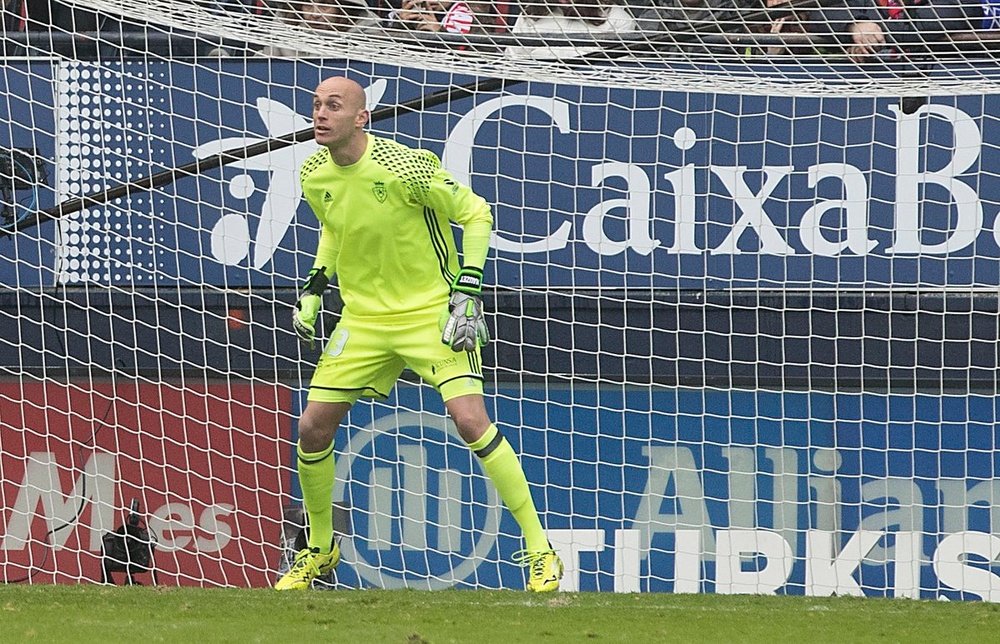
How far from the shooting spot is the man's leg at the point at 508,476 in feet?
17.8

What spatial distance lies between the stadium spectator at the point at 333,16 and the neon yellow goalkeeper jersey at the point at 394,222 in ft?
3.53

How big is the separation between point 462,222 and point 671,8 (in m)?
1.38

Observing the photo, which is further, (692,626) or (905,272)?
(905,272)

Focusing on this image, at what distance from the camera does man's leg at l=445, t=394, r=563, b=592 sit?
5.42 metres

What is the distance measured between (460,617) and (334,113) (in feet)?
5.68

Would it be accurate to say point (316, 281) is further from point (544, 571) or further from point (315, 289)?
point (544, 571)

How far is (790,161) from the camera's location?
306 inches

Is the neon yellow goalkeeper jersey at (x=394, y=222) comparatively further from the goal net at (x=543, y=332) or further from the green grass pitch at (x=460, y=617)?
→ the goal net at (x=543, y=332)

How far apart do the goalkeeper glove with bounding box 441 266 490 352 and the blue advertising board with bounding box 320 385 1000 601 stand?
2510 millimetres

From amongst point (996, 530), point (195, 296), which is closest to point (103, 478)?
point (195, 296)

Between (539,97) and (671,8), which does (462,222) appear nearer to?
(671,8)

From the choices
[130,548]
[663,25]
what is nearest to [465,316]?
[663,25]

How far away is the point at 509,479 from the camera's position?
18.0ft

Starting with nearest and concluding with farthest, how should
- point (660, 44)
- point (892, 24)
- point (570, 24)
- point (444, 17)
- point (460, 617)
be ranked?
point (460, 617)
point (660, 44)
point (892, 24)
point (570, 24)
point (444, 17)
